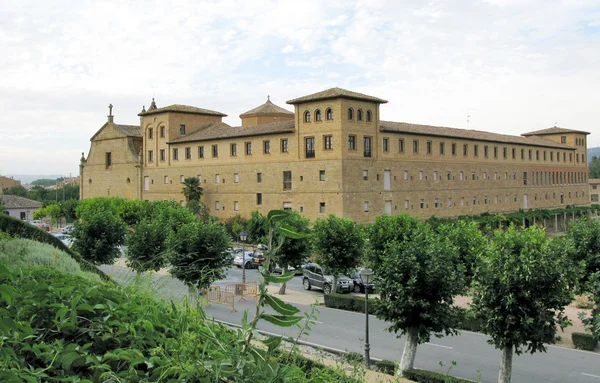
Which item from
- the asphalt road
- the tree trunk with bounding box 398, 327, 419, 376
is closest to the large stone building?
the asphalt road

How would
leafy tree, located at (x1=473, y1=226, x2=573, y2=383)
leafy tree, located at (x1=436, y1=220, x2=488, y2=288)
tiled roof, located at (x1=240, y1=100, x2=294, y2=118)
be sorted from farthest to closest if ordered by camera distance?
1. tiled roof, located at (x1=240, y1=100, x2=294, y2=118)
2. leafy tree, located at (x1=436, y1=220, x2=488, y2=288)
3. leafy tree, located at (x1=473, y1=226, x2=573, y2=383)

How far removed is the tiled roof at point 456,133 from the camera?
43969mm

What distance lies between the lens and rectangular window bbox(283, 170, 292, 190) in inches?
1681

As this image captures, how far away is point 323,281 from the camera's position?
1119 inches

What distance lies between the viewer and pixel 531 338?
41.2 ft

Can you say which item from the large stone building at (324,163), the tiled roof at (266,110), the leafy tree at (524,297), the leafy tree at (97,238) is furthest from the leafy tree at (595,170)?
the leafy tree at (524,297)

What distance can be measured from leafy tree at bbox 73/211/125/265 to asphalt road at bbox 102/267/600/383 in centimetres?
995

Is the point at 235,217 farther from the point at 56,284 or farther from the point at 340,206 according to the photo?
the point at 56,284

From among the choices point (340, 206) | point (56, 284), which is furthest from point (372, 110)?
point (56, 284)

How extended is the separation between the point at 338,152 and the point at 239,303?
17.4 meters

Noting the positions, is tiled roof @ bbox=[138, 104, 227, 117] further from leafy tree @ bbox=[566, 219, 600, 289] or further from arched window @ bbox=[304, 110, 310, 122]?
leafy tree @ bbox=[566, 219, 600, 289]

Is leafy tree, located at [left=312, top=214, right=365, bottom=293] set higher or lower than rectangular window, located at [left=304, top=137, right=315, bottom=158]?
lower

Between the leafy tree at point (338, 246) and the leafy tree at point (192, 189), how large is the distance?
2585cm

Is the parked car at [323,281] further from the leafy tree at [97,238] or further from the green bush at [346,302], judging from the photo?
the leafy tree at [97,238]
